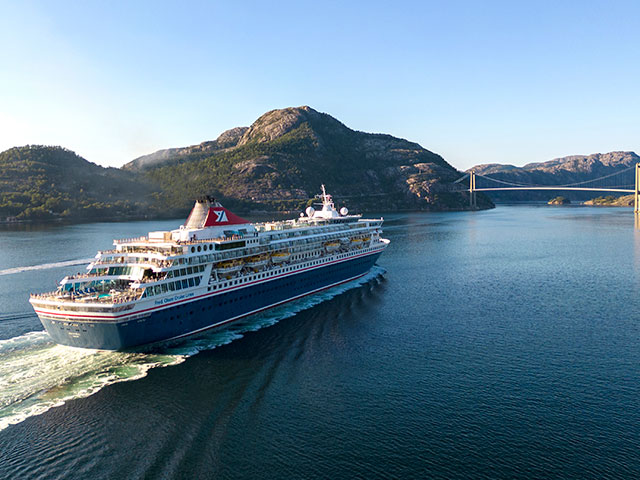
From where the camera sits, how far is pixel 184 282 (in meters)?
Result: 35.6

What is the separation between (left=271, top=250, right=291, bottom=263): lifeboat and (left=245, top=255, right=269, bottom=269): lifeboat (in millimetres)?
961

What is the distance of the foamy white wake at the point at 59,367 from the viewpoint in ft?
83.1

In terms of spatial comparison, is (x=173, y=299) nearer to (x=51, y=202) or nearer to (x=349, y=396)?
(x=349, y=396)

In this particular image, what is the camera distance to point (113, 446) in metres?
21.5

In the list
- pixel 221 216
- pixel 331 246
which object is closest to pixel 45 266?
pixel 221 216

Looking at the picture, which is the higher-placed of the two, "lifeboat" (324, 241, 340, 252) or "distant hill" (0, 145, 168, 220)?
"distant hill" (0, 145, 168, 220)

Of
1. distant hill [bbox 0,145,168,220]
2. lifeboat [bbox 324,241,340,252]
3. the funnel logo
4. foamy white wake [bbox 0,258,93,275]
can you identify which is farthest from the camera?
distant hill [bbox 0,145,168,220]

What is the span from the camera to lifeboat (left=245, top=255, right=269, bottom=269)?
4281cm

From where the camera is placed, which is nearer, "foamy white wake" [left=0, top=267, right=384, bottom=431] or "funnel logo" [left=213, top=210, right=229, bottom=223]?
"foamy white wake" [left=0, top=267, right=384, bottom=431]

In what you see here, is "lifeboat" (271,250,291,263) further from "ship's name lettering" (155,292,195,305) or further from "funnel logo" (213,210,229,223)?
"ship's name lettering" (155,292,195,305)

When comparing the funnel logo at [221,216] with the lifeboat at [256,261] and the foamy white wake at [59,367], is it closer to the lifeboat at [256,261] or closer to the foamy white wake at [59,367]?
the lifeboat at [256,261]

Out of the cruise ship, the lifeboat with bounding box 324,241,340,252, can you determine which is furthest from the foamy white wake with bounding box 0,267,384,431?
the lifeboat with bounding box 324,241,340,252

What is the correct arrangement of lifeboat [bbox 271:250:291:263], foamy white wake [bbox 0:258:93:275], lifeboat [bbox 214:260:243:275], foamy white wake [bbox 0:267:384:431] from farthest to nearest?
1. foamy white wake [bbox 0:258:93:275]
2. lifeboat [bbox 271:250:291:263]
3. lifeboat [bbox 214:260:243:275]
4. foamy white wake [bbox 0:267:384:431]

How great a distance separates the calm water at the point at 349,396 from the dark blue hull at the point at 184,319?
1.49 metres
